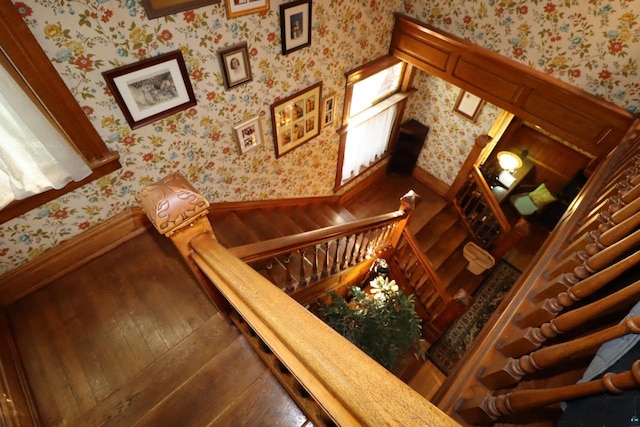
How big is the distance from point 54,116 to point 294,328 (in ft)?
5.70

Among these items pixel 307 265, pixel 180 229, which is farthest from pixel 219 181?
pixel 180 229

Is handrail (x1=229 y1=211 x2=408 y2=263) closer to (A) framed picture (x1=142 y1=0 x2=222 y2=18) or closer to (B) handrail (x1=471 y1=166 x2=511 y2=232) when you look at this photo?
(A) framed picture (x1=142 y1=0 x2=222 y2=18)

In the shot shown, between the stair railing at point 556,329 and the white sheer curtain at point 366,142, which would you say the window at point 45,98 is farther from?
the white sheer curtain at point 366,142

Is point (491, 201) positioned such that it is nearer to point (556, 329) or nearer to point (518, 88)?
point (518, 88)

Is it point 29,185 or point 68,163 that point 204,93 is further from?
point 29,185

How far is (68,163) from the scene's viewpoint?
1740 mm

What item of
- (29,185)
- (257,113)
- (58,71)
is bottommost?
(29,185)

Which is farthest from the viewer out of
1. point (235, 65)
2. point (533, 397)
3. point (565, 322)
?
point (235, 65)

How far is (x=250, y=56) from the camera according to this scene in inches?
89.1

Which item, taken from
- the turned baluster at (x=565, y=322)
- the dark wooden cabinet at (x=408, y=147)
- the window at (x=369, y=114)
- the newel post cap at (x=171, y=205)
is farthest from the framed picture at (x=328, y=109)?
the turned baluster at (x=565, y=322)

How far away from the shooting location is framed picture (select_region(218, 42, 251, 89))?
210cm

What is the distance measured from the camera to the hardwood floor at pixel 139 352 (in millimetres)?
1382

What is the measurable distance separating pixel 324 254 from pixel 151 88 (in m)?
1.73

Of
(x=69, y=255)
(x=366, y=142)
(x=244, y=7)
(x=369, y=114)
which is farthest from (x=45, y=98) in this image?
(x=366, y=142)
